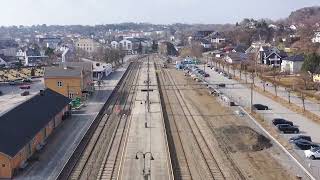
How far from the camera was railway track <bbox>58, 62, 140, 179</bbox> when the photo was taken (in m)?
18.6

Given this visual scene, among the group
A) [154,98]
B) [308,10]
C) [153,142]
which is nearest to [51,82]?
[154,98]

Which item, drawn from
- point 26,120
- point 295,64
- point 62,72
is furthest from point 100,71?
point 26,120

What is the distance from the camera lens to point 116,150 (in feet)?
71.8

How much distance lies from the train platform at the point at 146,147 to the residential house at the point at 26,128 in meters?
4.09

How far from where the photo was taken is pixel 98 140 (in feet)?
78.4

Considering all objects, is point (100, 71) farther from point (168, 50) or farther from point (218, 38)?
point (218, 38)

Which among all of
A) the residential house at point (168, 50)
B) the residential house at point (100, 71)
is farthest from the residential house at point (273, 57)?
the residential house at point (168, 50)

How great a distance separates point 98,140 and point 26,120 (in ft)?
12.6

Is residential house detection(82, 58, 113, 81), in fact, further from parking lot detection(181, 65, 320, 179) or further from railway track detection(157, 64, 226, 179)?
railway track detection(157, 64, 226, 179)

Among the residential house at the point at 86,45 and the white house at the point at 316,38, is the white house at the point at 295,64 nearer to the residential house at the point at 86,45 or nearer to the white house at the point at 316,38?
the white house at the point at 316,38

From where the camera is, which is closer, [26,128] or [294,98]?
[26,128]

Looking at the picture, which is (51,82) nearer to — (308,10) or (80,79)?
(80,79)

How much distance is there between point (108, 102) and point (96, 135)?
1088 cm

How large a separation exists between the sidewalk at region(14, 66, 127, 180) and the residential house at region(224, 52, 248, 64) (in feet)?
117
